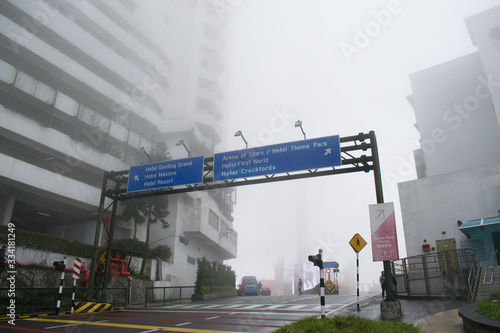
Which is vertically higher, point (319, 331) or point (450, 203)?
point (450, 203)

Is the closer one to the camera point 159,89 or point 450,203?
point 450,203

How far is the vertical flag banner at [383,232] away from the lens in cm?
1253

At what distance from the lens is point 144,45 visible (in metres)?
46.1

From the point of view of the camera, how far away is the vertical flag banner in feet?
41.1

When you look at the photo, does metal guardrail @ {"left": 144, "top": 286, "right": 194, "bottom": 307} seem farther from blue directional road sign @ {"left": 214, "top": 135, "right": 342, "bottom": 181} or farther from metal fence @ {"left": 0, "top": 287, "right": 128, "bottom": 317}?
blue directional road sign @ {"left": 214, "top": 135, "right": 342, "bottom": 181}

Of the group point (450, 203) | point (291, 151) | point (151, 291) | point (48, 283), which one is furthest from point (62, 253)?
point (450, 203)

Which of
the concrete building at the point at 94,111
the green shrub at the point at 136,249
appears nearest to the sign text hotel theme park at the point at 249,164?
the concrete building at the point at 94,111

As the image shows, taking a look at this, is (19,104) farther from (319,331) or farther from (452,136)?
(452,136)

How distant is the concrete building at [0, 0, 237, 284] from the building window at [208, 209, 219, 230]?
16 centimetres

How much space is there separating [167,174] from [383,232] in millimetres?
11467

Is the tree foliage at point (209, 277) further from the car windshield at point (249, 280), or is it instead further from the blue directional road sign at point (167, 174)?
the blue directional road sign at point (167, 174)

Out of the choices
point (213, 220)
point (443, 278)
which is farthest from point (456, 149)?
point (213, 220)

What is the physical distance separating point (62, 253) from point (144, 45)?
3250cm

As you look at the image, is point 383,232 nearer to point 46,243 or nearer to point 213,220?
point 46,243
